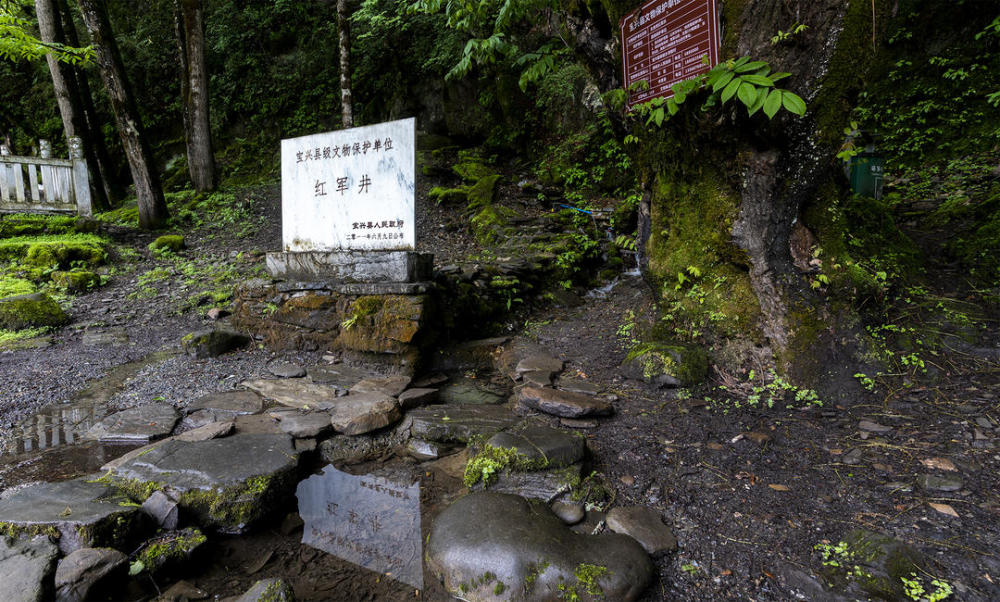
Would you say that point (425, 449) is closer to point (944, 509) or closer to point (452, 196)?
point (944, 509)

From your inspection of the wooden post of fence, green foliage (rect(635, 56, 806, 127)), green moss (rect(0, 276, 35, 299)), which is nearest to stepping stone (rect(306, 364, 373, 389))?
green foliage (rect(635, 56, 806, 127))

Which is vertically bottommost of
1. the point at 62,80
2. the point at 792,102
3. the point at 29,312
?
the point at 29,312

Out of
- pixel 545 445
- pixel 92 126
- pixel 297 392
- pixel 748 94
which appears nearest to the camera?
pixel 748 94

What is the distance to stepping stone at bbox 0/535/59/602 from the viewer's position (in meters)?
1.74

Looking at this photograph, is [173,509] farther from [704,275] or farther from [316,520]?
[704,275]

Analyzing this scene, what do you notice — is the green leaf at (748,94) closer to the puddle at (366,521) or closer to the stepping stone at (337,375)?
the puddle at (366,521)

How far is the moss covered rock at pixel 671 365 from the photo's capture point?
359cm

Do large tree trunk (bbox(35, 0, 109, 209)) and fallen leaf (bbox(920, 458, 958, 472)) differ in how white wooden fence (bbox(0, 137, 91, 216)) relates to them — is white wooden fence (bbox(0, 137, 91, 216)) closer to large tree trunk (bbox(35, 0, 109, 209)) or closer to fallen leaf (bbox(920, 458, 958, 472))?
large tree trunk (bbox(35, 0, 109, 209))

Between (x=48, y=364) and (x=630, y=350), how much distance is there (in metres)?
6.07

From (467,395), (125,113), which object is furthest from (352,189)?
(125,113)

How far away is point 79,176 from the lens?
9641 millimetres

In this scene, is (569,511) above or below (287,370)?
below

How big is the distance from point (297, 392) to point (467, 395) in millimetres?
1529

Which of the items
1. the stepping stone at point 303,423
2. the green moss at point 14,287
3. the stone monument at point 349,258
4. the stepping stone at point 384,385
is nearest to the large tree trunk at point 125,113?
the green moss at point 14,287
